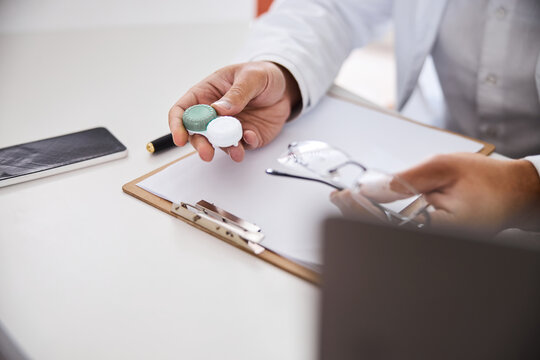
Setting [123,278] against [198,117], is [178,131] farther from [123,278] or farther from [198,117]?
[123,278]

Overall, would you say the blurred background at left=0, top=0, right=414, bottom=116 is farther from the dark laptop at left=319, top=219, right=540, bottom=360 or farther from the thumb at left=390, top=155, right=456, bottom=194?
the dark laptop at left=319, top=219, right=540, bottom=360

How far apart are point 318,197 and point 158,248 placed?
213mm

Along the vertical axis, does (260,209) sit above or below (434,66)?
below

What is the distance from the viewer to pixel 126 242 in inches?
20.7

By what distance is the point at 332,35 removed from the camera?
903 mm

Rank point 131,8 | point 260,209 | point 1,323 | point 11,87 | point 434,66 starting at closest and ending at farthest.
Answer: point 1,323 → point 260,209 → point 11,87 → point 434,66 → point 131,8

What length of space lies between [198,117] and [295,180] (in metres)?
0.16

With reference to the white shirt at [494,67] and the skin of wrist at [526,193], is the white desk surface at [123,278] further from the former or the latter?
the white shirt at [494,67]

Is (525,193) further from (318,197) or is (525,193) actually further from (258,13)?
(258,13)

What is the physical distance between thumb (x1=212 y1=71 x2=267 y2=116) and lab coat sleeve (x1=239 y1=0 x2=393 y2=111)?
10 centimetres

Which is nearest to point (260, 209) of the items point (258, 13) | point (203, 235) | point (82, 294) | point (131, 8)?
point (203, 235)

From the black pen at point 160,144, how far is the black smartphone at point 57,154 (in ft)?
0.13

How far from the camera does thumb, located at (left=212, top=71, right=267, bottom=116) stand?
613mm

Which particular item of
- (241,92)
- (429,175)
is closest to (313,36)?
(241,92)
